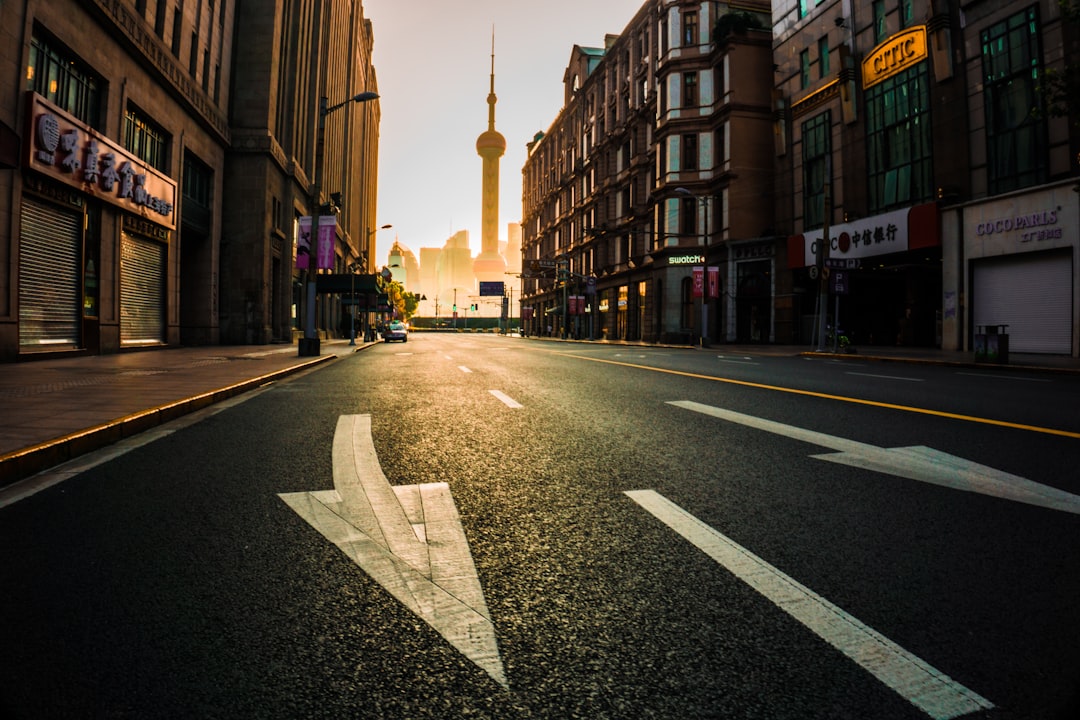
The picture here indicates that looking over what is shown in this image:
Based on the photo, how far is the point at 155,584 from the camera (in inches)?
91.2

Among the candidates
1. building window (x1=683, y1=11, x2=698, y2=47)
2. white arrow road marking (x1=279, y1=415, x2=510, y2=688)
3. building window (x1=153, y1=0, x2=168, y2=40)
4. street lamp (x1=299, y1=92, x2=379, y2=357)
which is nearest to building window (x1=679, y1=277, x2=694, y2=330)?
building window (x1=683, y1=11, x2=698, y2=47)

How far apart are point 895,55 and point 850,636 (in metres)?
31.8

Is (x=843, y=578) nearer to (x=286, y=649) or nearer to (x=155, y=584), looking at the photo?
(x=286, y=649)

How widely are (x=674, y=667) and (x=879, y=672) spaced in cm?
56

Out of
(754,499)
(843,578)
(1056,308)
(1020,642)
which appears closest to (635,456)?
(754,499)

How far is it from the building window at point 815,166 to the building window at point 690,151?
8.86 m

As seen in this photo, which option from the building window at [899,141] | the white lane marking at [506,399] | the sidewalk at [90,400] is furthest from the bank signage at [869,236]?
the sidewalk at [90,400]

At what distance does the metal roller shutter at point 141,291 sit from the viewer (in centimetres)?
1830

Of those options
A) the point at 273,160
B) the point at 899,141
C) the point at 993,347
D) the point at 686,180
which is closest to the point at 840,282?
the point at 993,347

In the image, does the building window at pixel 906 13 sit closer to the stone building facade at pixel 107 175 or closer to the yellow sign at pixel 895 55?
the yellow sign at pixel 895 55

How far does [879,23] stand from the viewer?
2775 cm

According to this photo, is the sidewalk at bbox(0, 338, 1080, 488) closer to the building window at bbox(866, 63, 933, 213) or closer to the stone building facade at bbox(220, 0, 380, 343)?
the stone building facade at bbox(220, 0, 380, 343)

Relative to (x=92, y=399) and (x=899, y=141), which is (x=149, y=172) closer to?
(x=92, y=399)

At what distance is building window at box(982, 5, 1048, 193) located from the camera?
67.4ft
